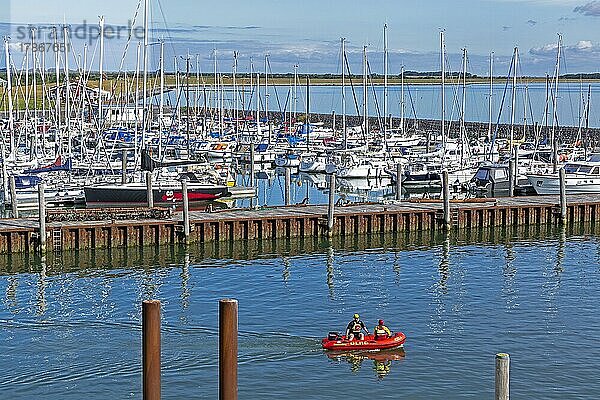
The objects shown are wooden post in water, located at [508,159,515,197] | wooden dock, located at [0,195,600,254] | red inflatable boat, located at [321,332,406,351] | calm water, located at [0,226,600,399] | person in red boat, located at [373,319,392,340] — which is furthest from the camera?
wooden post in water, located at [508,159,515,197]

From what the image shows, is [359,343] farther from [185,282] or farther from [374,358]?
[185,282]

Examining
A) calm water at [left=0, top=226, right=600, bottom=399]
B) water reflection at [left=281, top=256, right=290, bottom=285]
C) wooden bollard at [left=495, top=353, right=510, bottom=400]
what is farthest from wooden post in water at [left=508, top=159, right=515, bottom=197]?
wooden bollard at [left=495, top=353, right=510, bottom=400]

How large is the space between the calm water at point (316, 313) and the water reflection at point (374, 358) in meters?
0.10

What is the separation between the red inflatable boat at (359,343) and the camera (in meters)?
34.7

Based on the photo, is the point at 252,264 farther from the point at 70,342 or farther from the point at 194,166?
the point at 194,166

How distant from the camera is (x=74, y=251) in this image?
175 ft

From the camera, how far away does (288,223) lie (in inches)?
2280

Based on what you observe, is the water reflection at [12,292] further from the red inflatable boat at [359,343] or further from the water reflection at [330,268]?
the red inflatable boat at [359,343]

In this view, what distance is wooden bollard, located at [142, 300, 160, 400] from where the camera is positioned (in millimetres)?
19656

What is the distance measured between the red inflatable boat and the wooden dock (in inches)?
849

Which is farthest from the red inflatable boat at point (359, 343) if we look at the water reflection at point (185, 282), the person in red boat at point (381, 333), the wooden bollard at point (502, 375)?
the wooden bollard at point (502, 375)

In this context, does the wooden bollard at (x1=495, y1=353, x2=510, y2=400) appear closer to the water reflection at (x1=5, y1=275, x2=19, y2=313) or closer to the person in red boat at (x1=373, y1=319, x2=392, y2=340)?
the person in red boat at (x1=373, y1=319, x2=392, y2=340)

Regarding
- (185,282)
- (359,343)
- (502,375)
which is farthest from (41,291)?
(502,375)

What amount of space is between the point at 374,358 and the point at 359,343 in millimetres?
711
